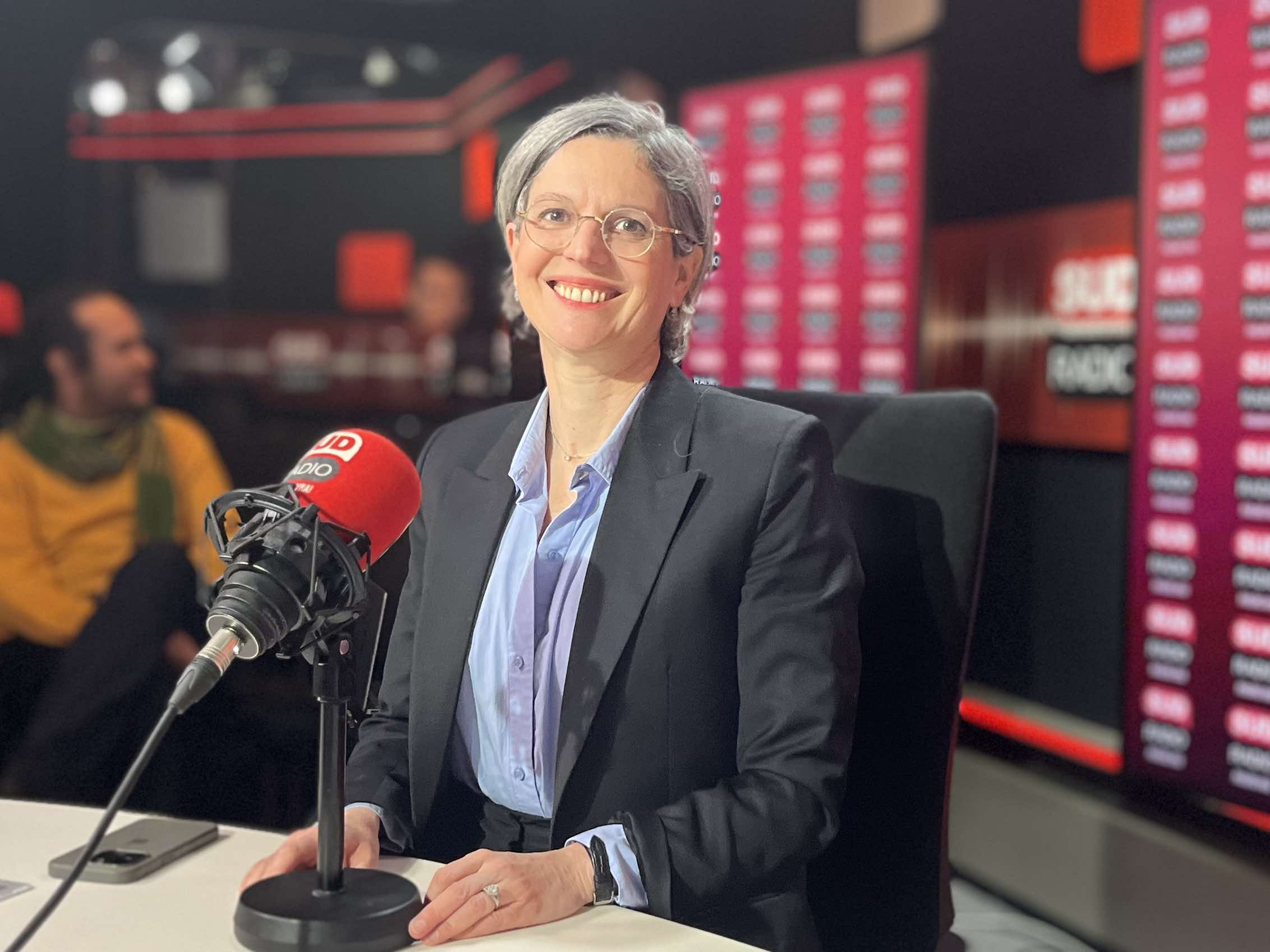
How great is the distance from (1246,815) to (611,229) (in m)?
1.95

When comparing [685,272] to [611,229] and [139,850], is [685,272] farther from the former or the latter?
[139,850]

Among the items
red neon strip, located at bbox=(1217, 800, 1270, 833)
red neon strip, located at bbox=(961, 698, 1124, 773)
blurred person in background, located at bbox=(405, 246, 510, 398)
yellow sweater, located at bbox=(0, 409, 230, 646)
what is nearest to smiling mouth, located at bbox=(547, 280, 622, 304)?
red neon strip, located at bbox=(1217, 800, 1270, 833)

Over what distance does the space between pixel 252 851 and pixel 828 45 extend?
355 centimetres

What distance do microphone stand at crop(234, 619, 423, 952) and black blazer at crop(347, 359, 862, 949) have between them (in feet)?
0.82

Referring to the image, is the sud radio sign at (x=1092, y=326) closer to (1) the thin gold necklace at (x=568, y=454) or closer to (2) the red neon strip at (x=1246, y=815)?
(2) the red neon strip at (x=1246, y=815)

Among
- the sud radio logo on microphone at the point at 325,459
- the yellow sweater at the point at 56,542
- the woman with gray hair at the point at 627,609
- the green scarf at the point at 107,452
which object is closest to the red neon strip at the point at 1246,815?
the woman with gray hair at the point at 627,609

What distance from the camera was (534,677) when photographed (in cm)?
125

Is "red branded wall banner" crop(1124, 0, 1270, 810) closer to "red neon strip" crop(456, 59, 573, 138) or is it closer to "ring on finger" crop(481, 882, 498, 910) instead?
"ring on finger" crop(481, 882, 498, 910)

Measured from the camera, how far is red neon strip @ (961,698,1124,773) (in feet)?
10.1

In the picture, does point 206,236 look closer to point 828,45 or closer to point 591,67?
point 591,67

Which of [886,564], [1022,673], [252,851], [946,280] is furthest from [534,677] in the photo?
[946,280]

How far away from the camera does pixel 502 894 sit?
983 millimetres

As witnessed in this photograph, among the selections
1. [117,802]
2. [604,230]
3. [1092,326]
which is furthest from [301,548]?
[1092,326]

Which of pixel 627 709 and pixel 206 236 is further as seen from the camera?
pixel 206 236
